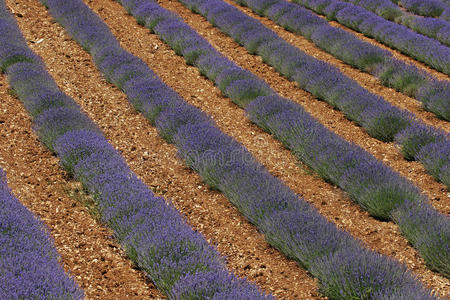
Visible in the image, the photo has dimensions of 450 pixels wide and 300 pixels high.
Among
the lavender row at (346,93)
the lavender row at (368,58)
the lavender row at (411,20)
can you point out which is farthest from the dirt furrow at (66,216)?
the lavender row at (411,20)

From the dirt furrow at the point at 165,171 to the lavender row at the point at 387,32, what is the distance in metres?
3.79

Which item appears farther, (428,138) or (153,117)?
(153,117)

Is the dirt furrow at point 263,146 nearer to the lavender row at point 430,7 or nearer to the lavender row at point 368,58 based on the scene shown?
the lavender row at point 368,58

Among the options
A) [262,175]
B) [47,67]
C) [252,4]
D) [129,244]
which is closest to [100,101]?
[47,67]

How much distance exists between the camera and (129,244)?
4.01m

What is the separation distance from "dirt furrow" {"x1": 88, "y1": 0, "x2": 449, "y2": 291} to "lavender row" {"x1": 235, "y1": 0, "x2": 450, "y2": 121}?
147cm

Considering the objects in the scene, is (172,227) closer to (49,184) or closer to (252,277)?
(252,277)

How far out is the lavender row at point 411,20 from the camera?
9984 millimetres

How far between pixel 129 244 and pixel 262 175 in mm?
1457

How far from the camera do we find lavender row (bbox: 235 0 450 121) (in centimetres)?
708

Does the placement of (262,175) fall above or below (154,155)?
above

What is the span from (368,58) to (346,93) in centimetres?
180

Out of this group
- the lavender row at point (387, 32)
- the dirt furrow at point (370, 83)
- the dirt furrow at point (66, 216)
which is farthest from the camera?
the lavender row at point (387, 32)

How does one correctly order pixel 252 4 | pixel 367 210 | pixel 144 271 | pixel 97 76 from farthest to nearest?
1. pixel 252 4
2. pixel 97 76
3. pixel 367 210
4. pixel 144 271
